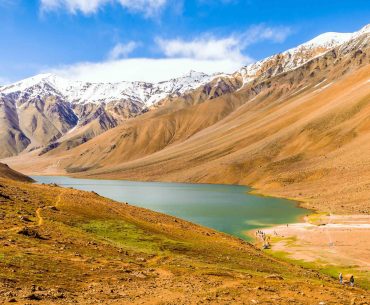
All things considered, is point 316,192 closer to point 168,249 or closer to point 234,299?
point 168,249

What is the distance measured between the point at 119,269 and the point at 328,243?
54560mm

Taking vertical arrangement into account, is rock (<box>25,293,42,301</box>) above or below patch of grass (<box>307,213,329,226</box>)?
below

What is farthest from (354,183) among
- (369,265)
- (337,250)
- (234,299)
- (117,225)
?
(234,299)

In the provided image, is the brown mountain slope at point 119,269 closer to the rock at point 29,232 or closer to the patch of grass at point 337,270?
the rock at point 29,232

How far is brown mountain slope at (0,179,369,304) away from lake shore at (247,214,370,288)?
13884 mm

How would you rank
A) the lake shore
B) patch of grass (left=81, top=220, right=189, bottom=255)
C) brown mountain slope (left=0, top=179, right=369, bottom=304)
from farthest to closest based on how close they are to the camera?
the lake shore
patch of grass (left=81, top=220, right=189, bottom=255)
brown mountain slope (left=0, top=179, right=369, bottom=304)

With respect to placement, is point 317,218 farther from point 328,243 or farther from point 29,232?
point 29,232

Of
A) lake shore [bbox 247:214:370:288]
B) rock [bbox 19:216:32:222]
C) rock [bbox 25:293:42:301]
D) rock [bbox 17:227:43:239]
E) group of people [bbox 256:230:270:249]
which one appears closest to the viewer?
rock [bbox 25:293:42:301]

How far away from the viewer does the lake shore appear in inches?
2323

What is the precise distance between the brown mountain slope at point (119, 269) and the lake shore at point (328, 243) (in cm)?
1388

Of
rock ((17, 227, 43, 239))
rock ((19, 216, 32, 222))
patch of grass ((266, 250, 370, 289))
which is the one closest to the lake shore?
patch of grass ((266, 250, 370, 289))

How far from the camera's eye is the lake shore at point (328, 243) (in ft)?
194

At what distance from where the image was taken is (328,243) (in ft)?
251

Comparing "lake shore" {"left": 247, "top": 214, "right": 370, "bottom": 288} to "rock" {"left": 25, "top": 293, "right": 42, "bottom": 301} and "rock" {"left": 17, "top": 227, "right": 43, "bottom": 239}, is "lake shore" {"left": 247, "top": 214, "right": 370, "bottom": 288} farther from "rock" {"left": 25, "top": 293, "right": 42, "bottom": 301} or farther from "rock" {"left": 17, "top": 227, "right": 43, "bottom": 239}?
"rock" {"left": 25, "top": 293, "right": 42, "bottom": 301}
